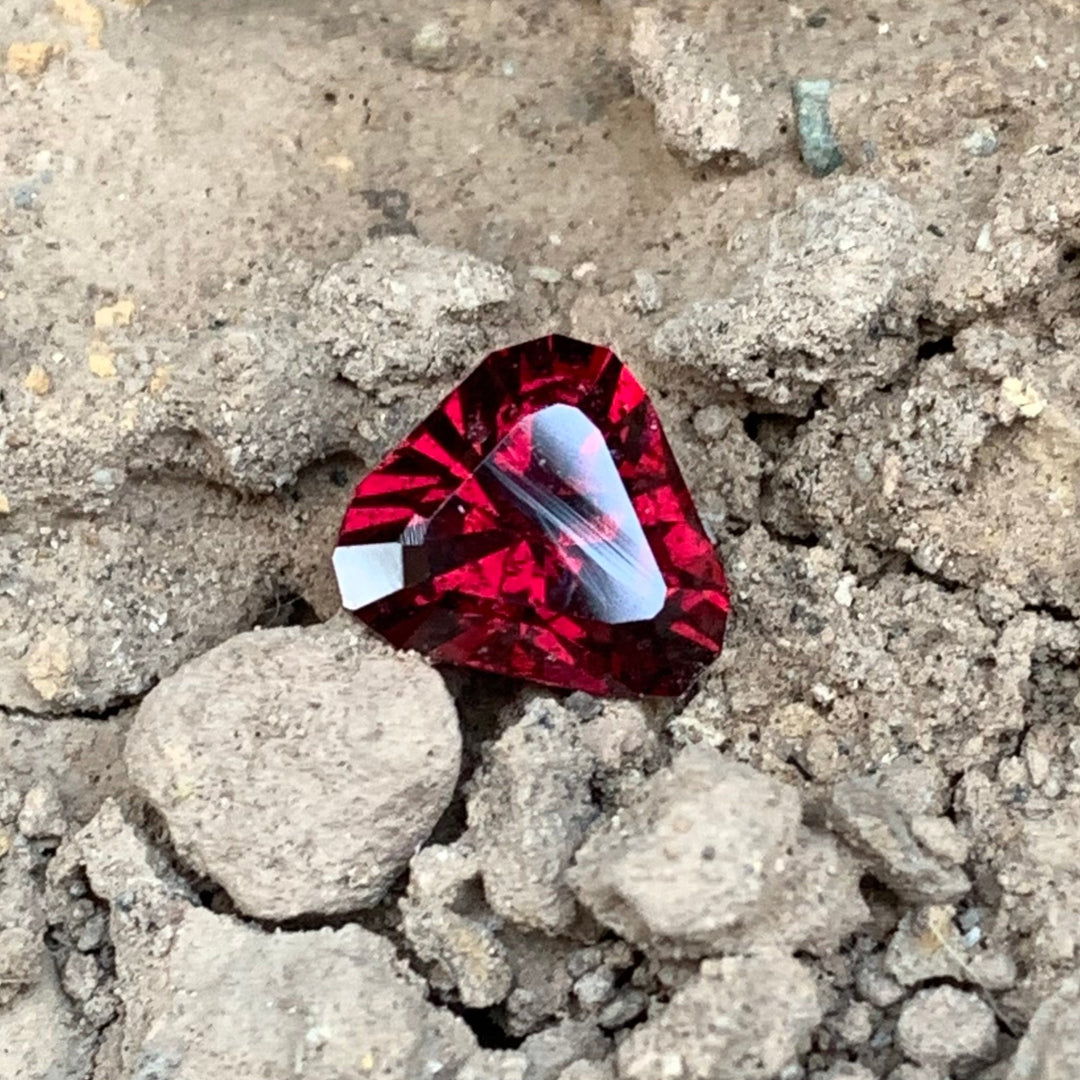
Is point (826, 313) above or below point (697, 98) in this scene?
below

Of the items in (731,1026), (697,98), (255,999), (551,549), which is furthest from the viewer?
(697,98)

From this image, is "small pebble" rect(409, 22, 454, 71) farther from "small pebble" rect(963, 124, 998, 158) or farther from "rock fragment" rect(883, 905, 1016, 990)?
"rock fragment" rect(883, 905, 1016, 990)

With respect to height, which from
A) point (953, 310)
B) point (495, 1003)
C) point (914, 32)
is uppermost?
point (914, 32)

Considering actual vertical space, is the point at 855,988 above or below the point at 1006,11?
below

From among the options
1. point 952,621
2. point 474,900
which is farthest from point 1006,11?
point 474,900

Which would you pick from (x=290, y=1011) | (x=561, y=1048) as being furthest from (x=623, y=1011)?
(x=290, y=1011)

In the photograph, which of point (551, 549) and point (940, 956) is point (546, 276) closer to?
point (551, 549)

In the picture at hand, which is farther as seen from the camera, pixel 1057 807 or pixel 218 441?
pixel 218 441

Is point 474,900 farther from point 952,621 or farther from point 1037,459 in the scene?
point 1037,459
